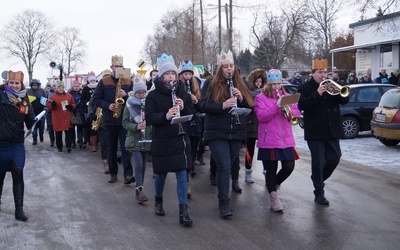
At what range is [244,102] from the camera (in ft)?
22.7

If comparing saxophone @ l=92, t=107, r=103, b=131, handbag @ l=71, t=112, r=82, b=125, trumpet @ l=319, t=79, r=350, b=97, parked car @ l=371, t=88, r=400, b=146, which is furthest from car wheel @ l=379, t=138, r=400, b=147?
handbag @ l=71, t=112, r=82, b=125

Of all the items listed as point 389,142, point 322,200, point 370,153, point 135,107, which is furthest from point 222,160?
point 389,142

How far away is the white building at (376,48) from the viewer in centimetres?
3091

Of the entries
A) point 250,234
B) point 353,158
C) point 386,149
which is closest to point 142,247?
point 250,234

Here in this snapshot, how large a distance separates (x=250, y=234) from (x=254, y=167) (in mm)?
5096

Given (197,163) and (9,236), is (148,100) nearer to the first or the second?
(9,236)

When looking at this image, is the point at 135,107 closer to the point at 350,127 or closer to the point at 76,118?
the point at 76,118

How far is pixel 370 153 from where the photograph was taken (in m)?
12.8

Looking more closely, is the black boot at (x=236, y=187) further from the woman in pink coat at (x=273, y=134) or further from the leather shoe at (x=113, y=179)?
the leather shoe at (x=113, y=179)

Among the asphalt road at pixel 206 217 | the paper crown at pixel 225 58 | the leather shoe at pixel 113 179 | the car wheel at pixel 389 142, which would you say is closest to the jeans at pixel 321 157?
the asphalt road at pixel 206 217

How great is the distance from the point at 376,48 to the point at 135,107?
29.3 meters

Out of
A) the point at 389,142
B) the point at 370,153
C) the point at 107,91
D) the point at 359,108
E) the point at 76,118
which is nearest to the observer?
the point at 107,91

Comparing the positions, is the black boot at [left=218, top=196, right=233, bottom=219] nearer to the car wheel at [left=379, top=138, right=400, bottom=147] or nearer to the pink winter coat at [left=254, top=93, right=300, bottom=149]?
the pink winter coat at [left=254, top=93, right=300, bottom=149]

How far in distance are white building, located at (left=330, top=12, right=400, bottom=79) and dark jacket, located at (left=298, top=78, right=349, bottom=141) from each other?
23.1 metres
